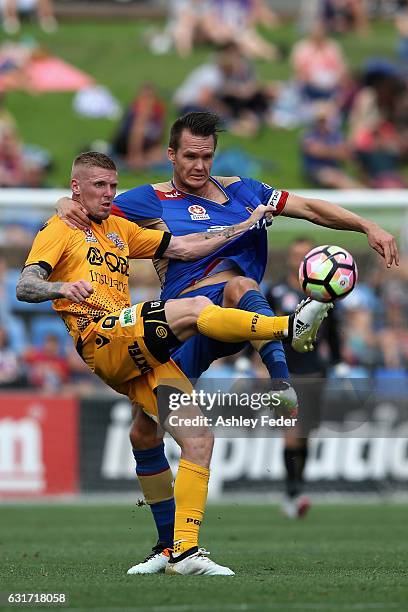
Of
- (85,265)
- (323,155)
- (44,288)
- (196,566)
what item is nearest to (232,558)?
(196,566)

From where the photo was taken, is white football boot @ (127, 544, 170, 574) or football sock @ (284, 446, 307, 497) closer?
white football boot @ (127, 544, 170, 574)

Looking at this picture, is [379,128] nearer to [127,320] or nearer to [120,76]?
[120,76]

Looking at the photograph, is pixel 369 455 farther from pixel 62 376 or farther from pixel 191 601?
pixel 191 601

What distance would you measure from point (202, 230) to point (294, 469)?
569 centimetres

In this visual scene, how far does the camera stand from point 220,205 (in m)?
9.10

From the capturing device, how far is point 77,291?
7.60 metres

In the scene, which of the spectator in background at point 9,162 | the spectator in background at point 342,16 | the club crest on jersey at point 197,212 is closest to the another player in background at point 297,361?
the club crest on jersey at point 197,212

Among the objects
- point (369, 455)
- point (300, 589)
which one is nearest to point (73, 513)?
point (369, 455)

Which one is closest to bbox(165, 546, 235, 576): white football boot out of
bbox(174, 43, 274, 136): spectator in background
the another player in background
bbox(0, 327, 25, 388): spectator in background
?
the another player in background

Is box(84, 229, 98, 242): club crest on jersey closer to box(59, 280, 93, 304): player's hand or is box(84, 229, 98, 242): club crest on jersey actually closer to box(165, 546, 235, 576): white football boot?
box(59, 280, 93, 304): player's hand

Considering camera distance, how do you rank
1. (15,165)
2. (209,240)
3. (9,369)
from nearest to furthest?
(209,240) < (9,369) < (15,165)

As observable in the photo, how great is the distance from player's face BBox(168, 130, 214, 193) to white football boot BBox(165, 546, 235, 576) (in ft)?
8.12

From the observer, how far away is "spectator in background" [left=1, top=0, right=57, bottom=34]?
27594 millimetres

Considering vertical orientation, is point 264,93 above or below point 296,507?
above
